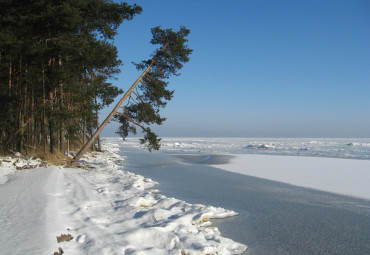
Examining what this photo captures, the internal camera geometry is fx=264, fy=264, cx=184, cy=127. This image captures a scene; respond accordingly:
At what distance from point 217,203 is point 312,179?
20.0 ft

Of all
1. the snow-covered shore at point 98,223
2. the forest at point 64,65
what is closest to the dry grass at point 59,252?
the snow-covered shore at point 98,223

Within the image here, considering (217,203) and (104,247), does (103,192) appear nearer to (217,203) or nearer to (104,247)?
(217,203)

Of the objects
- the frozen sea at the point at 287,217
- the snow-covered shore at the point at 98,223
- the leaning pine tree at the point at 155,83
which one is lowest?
the frozen sea at the point at 287,217

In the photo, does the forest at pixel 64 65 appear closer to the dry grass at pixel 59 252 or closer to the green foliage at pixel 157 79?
the green foliage at pixel 157 79

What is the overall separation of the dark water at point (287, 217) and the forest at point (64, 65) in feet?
15.4

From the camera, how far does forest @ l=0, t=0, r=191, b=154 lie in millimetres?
9742

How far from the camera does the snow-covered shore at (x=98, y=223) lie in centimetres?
309

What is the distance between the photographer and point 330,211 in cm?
613

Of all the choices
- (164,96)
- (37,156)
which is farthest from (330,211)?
(37,156)

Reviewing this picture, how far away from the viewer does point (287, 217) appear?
5559 millimetres

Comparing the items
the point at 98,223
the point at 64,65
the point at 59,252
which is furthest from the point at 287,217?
the point at 64,65

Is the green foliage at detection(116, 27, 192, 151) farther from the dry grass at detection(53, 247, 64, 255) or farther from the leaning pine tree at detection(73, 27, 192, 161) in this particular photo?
the dry grass at detection(53, 247, 64, 255)

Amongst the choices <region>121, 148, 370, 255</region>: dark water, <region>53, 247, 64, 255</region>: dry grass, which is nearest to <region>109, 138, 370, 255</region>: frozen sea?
<region>121, 148, 370, 255</region>: dark water

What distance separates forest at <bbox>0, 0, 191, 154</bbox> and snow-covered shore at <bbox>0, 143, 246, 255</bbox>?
15.7ft
